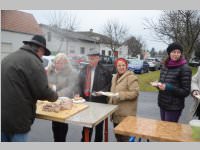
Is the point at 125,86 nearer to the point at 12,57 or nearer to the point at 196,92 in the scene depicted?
the point at 196,92

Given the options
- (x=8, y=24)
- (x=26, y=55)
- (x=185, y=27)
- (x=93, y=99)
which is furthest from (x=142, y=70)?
(x=26, y=55)

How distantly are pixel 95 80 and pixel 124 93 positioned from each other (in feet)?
1.84

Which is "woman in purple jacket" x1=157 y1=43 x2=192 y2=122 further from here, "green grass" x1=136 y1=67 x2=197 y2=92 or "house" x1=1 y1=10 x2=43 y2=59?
"house" x1=1 y1=10 x2=43 y2=59

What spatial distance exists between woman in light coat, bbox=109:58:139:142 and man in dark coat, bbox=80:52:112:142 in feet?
0.91

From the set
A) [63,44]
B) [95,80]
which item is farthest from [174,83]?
[63,44]

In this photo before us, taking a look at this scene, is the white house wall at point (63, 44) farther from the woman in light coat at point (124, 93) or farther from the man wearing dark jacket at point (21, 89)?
the man wearing dark jacket at point (21, 89)

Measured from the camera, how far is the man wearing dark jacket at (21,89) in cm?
206

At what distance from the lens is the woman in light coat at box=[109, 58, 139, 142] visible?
308 centimetres

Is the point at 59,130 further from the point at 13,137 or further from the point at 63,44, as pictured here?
the point at 63,44

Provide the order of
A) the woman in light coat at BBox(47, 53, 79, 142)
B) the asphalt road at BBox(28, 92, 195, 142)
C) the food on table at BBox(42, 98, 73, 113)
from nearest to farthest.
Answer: the food on table at BBox(42, 98, 73, 113) < the woman in light coat at BBox(47, 53, 79, 142) < the asphalt road at BBox(28, 92, 195, 142)

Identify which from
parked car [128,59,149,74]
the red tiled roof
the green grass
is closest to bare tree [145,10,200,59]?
the green grass

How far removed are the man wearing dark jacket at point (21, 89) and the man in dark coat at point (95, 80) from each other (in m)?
1.24

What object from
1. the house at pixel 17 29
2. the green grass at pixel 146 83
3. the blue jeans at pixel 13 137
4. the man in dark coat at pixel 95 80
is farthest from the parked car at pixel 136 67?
A: the blue jeans at pixel 13 137

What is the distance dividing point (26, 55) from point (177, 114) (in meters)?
2.00
